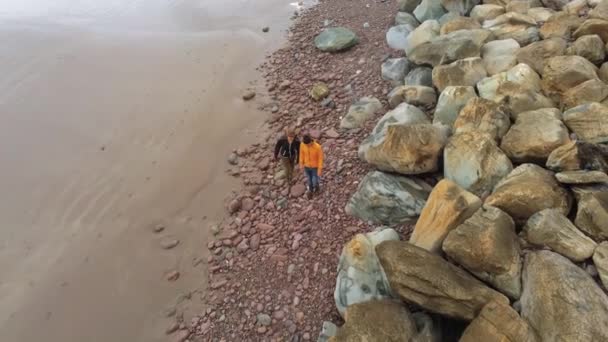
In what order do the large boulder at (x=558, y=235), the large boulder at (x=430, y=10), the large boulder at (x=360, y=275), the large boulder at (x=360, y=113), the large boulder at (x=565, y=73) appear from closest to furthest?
the large boulder at (x=558, y=235), the large boulder at (x=360, y=275), the large boulder at (x=565, y=73), the large boulder at (x=360, y=113), the large boulder at (x=430, y=10)

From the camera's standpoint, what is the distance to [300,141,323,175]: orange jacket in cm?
848

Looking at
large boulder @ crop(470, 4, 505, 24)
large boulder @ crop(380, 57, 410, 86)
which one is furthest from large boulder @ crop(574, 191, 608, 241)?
large boulder @ crop(470, 4, 505, 24)

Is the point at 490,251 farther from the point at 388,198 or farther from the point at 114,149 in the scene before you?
the point at 114,149

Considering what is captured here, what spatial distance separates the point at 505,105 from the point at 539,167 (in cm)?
204

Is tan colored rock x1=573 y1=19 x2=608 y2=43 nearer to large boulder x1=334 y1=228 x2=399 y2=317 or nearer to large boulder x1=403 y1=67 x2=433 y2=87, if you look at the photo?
large boulder x1=403 y1=67 x2=433 y2=87

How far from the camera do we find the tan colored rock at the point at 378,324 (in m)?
5.59

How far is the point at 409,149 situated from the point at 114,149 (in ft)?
26.1

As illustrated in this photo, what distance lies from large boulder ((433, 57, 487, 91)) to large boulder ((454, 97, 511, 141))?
1.60 metres

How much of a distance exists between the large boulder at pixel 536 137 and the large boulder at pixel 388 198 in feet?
5.50

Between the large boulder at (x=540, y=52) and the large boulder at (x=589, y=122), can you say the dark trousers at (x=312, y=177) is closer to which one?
the large boulder at (x=589, y=122)

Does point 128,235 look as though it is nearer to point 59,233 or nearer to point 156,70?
point 59,233

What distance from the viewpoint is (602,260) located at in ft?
19.0

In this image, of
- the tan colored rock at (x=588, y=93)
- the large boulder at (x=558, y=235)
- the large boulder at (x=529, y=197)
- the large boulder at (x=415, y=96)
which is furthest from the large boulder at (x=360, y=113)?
the large boulder at (x=558, y=235)

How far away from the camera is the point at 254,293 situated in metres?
7.61
